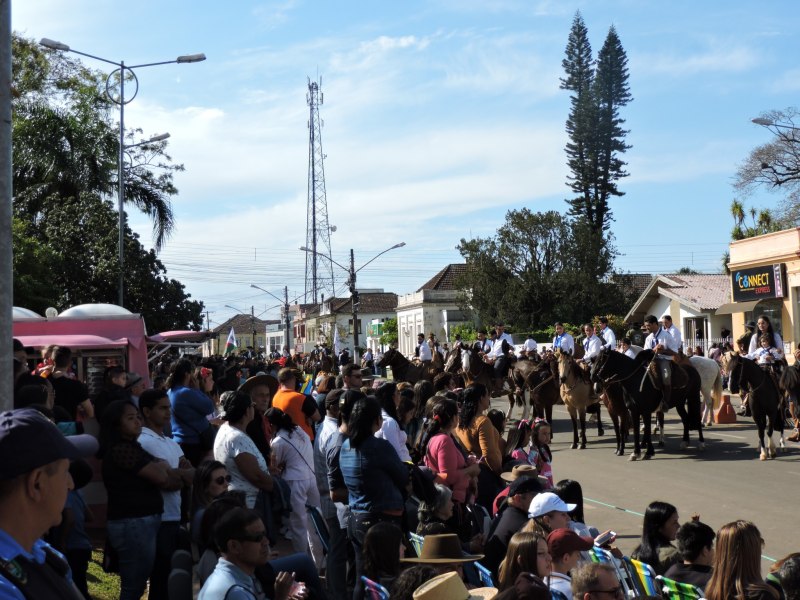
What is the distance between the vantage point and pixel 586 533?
23.8 ft

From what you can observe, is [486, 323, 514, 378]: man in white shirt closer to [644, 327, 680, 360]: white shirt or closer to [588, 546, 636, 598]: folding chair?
[644, 327, 680, 360]: white shirt

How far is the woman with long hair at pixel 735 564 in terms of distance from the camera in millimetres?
5113

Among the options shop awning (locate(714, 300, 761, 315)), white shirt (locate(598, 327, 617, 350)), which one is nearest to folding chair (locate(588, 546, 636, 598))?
white shirt (locate(598, 327, 617, 350))

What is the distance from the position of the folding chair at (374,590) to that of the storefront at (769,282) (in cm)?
3363

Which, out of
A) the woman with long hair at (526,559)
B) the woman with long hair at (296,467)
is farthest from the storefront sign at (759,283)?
the woman with long hair at (526,559)

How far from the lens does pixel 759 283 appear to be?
1533 inches

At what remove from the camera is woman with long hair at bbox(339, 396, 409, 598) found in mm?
7031

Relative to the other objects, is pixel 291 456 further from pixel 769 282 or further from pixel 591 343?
pixel 769 282

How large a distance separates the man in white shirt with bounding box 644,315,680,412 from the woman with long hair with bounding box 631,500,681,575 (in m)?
11.6

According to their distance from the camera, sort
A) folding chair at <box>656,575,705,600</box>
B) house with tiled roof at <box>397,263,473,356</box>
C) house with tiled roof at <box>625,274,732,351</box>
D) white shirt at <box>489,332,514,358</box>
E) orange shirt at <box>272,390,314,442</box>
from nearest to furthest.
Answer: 1. folding chair at <box>656,575,705,600</box>
2. orange shirt at <box>272,390,314,442</box>
3. white shirt at <box>489,332,514,358</box>
4. house with tiled roof at <box>625,274,732,351</box>
5. house with tiled roof at <box>397,263,473,356</box>

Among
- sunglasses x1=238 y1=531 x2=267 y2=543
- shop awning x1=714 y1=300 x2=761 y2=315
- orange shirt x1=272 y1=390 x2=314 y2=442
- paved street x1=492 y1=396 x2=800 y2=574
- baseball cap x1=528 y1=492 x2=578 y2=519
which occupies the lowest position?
paved street x1=492 y1=396 x2=800 y2=574

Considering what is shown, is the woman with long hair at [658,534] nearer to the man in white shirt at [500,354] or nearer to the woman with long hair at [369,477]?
the woman with long hair at [369,477]

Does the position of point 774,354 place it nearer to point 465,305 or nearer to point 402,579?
point 402,579

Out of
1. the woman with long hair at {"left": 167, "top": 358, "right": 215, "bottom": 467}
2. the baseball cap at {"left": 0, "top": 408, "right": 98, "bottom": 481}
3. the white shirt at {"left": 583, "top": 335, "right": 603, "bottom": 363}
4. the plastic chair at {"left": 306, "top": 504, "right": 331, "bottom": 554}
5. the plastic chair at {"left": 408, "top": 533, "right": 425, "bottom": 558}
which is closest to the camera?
the baseball cap at {"left": 0, "top": 408, "right": 98, "bottom": 481}
